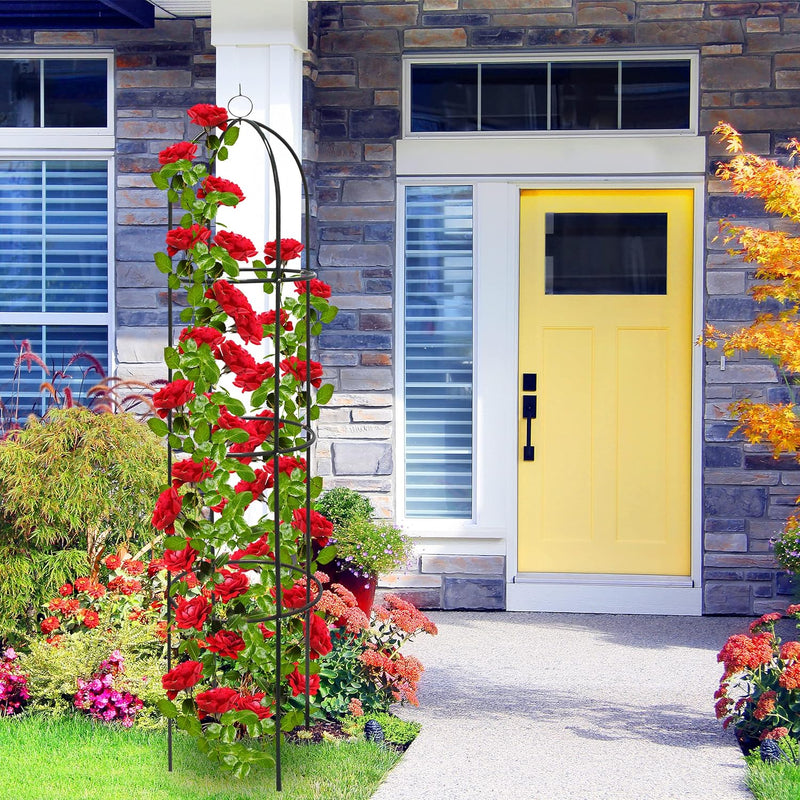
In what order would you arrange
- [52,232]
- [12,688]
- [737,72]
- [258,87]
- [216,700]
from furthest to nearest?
[52,232] < [737,72] < [258,87] < [12,688] < [216,700]

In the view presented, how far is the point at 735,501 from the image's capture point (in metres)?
6.18

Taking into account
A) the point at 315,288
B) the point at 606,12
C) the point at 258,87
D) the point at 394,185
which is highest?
Result: the point at 606,12

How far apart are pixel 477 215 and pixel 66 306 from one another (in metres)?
2.29

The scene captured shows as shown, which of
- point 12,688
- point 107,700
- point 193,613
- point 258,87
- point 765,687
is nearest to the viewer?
point 193,613

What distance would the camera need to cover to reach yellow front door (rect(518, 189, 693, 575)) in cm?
635

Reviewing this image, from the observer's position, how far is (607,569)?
6.40 meters

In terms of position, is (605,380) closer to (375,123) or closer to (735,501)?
(735,501)

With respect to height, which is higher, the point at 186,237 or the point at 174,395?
the point at 186,237

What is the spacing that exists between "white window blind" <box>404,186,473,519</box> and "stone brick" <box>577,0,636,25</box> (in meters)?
1.20

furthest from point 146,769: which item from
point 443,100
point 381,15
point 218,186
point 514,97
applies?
point 381,15

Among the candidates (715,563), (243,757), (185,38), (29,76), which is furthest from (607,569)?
(29,76)

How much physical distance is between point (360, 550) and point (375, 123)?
7.63 ft

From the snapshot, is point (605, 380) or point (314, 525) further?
point (605, 380)

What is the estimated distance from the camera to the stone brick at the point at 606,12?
6.17 metres
